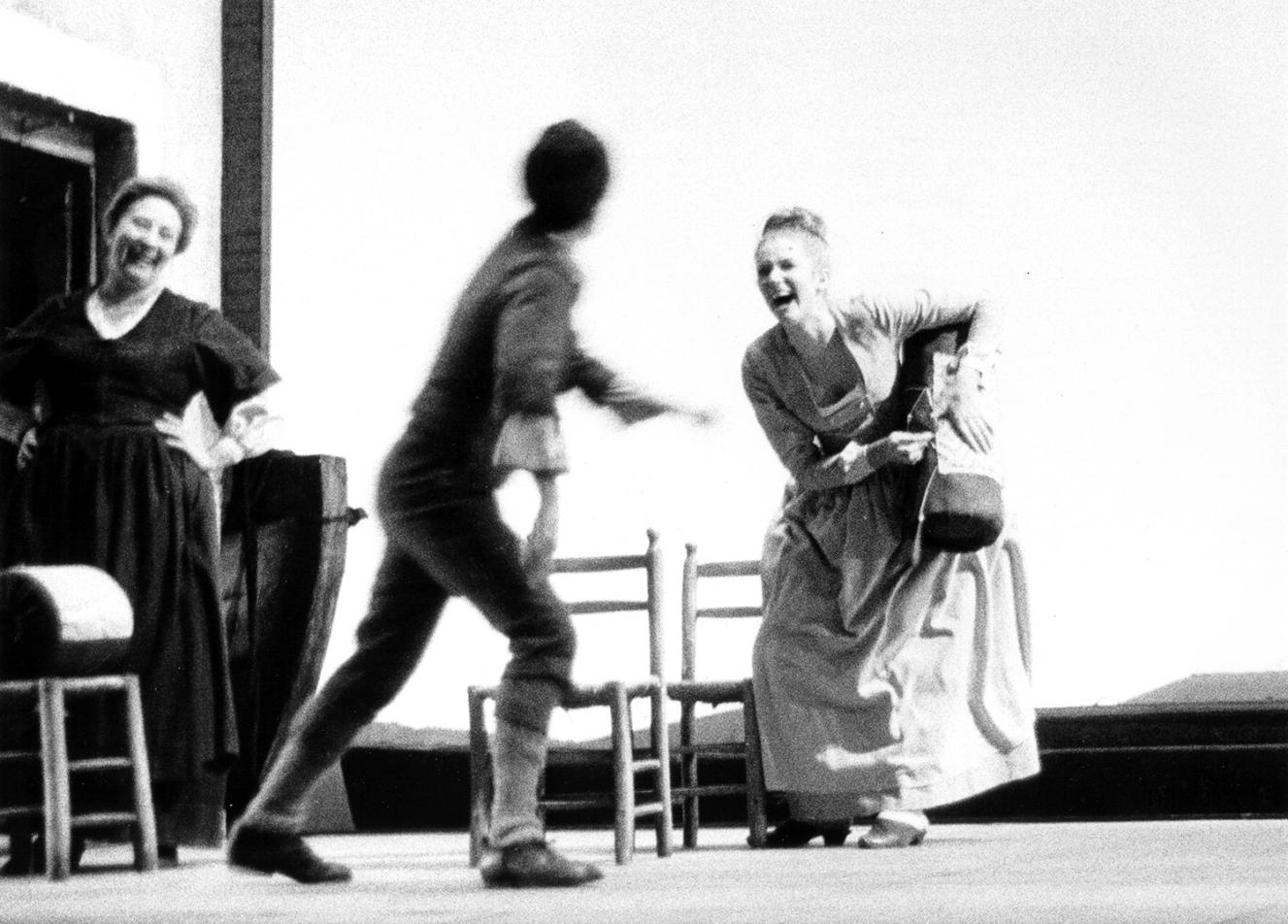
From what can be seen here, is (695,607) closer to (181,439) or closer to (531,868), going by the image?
(181,439)

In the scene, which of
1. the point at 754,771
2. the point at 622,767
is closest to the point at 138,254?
the point at 622,767

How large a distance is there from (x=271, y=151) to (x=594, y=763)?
191 cm

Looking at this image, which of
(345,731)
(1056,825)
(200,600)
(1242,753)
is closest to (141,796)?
(200,600)

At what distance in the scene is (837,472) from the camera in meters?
4.64

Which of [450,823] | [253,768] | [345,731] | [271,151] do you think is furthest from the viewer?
[450,823]

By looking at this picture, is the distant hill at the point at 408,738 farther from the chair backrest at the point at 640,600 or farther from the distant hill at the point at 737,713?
the chair backrest at the point at 640,600

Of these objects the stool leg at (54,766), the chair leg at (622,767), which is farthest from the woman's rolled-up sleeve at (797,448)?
the stool leg at (54,766)

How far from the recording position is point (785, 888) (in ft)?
11.2

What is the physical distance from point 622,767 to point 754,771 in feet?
2.05

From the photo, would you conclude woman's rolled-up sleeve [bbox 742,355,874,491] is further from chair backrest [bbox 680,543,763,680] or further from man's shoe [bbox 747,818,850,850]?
man's shoe [bbox 747,818,850,850]

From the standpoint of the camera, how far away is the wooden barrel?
3.95 metres

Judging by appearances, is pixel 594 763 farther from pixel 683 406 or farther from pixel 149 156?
pixel 683 406

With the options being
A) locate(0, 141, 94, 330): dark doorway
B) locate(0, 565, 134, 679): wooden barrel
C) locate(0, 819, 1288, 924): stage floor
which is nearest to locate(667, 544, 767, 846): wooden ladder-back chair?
locate(0, 819, 1288, 924): stage floor

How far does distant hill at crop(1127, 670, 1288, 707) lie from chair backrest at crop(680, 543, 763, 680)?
117cm
